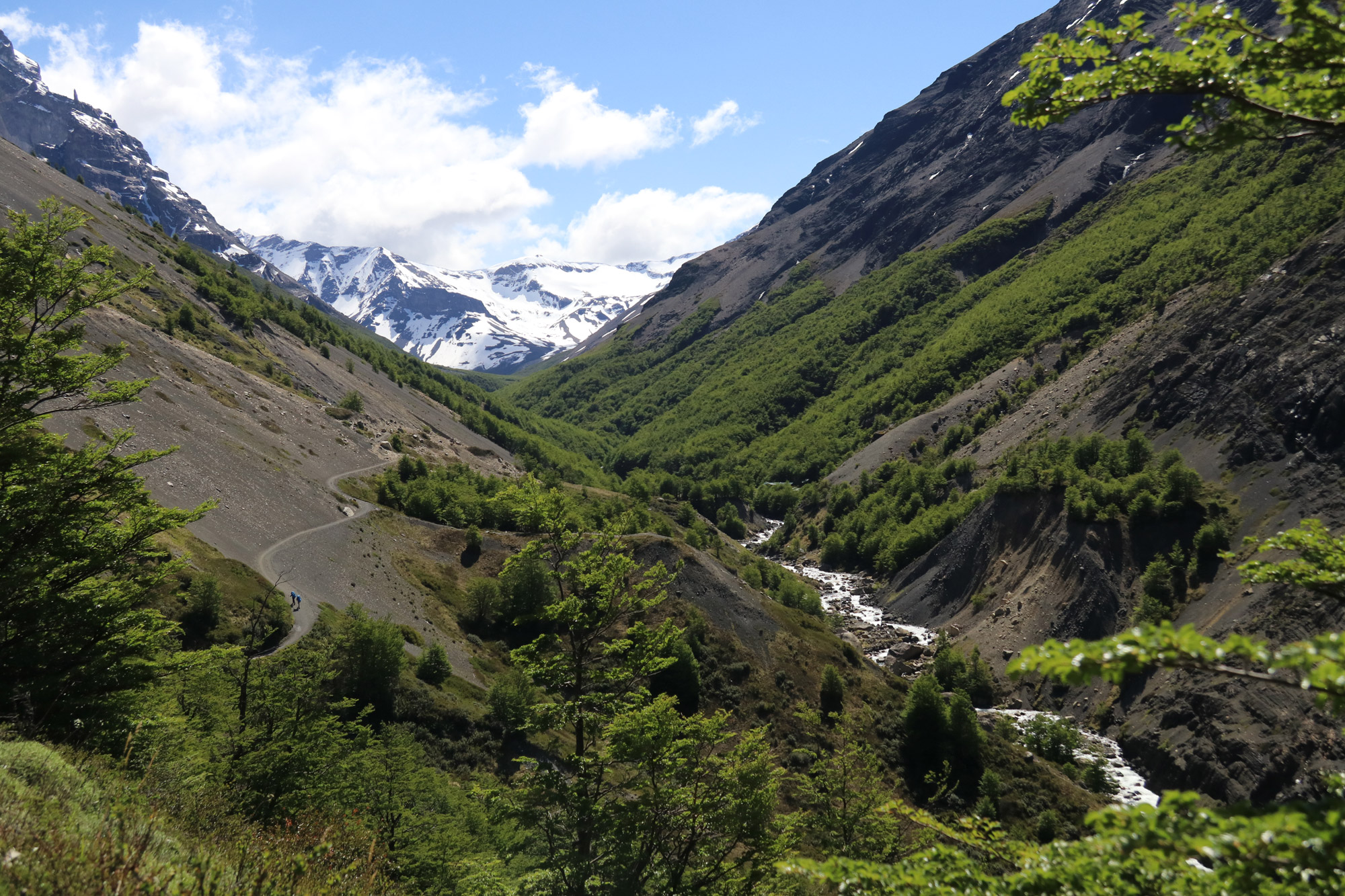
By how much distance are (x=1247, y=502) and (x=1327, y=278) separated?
30.8m

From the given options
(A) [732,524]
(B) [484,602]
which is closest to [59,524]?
(B) [484,602]

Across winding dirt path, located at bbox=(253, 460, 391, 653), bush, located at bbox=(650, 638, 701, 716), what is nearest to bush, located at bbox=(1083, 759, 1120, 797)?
bush, located at bbox=(650, 638, 701, 716)

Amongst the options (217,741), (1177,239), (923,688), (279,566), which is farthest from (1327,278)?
(279,566)

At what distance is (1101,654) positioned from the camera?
514cm

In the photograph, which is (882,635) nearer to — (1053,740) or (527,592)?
(1053,740)

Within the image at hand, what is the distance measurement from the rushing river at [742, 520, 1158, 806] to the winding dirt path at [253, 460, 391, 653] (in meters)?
48.7

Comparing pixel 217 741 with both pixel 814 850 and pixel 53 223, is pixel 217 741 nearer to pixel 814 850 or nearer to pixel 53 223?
pixel 53 223

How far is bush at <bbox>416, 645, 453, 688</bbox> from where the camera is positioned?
48031 millimetres

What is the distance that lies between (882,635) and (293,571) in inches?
2643

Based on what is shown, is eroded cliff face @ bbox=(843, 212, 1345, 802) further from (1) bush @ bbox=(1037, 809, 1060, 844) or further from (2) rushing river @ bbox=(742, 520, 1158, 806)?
Result: (1) bush @ bbox=(1037, 809, 1060, 844)

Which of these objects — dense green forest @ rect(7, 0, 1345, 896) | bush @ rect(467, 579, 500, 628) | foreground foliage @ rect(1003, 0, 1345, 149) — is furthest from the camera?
bush @ rect(467, 579, 500, 628)

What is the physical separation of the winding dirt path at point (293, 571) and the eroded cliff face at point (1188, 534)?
51965mm

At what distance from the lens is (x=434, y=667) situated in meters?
48.7

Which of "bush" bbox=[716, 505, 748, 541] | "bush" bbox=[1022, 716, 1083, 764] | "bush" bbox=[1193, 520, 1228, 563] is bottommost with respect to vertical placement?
"bush" bbox=[1022, 716, 1083, 764]
